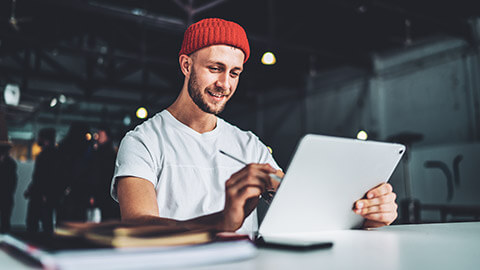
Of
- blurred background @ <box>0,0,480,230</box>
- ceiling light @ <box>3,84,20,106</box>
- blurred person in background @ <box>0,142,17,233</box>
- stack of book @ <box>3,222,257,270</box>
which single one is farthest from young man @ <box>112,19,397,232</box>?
ceiling light @ <box>3,84,20,106</box>

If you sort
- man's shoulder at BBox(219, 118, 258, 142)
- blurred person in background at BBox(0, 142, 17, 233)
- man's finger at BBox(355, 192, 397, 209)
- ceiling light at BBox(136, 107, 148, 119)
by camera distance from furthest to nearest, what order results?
ceiling light at BBox(136, 107, 148, 119), blurred person in background at BBox(0, 142, 17, 233), man's shoulder at BBox(219, 118, 258, 142), man's finger at BBox(355, 192, 397, 209)

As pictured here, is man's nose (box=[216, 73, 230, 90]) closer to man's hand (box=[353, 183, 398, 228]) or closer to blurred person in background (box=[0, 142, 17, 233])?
man's hand (box=[353, 183, 398, 228])

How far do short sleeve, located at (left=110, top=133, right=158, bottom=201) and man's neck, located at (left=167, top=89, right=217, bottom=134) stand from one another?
23cm

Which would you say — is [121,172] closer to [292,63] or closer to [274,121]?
[292,63]

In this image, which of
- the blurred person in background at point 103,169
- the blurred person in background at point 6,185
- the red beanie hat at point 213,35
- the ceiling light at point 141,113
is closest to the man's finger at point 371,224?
the red beanie hat at point 213,35

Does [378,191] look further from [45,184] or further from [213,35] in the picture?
[45,184]

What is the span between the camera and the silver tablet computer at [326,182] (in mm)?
875

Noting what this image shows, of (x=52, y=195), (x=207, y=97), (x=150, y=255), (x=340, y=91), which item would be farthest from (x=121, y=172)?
(x=340, y=91)

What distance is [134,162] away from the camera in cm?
129

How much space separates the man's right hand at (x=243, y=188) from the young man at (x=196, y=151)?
30 cm

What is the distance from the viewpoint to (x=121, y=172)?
1252mm

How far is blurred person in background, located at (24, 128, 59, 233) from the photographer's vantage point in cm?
452

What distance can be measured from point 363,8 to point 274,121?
19.0ft

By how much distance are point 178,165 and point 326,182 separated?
0.63m
